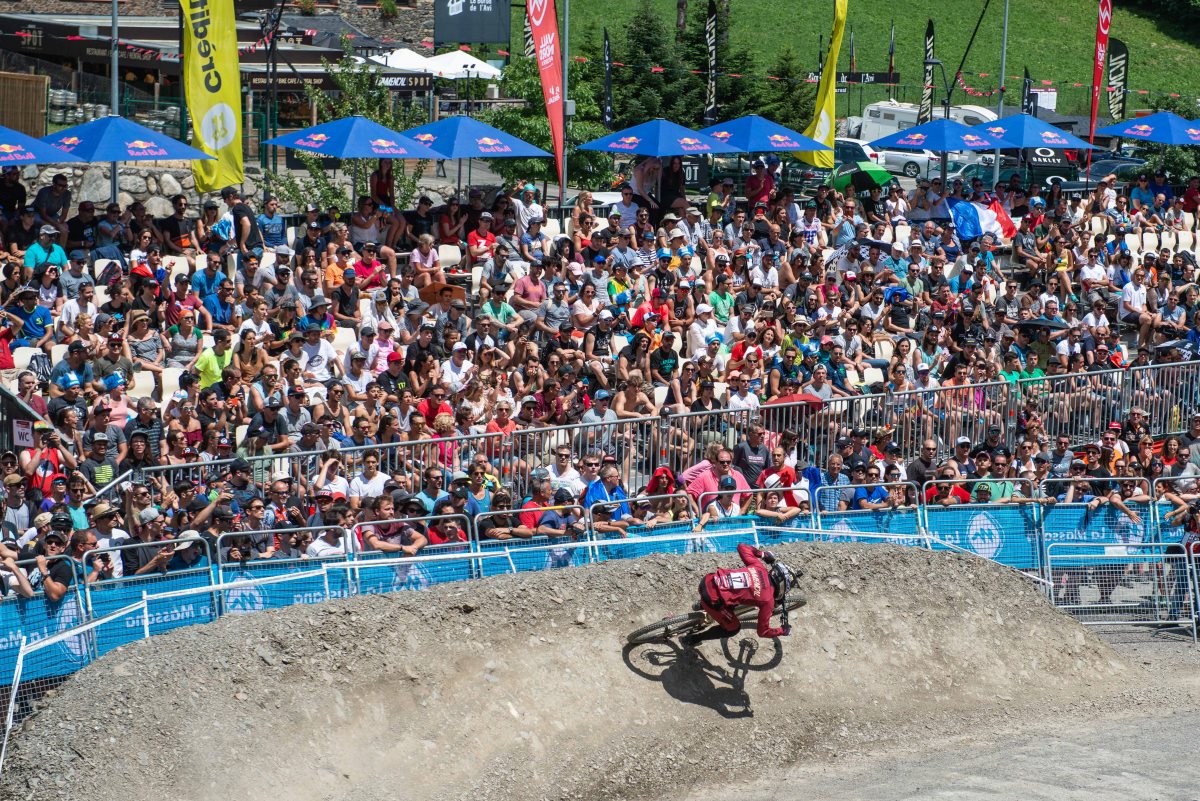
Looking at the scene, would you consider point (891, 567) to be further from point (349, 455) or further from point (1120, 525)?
point (349, 455)

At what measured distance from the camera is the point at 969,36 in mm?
65875

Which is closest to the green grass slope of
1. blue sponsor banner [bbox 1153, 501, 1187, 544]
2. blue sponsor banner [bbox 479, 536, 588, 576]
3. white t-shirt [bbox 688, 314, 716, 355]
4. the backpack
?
white t-shirt [bbox 688, 314, 716, 355]

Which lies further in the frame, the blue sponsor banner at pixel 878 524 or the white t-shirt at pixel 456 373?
the white t-shirt at pixel 456 373

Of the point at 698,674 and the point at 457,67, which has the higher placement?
the point at 457,67

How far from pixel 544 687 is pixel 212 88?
37.1 ft

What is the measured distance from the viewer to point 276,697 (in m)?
11.5

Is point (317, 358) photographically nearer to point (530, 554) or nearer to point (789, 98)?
point (530, 554)

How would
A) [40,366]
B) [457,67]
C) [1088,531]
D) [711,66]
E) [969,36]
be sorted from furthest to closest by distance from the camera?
[969,36] < [457,67] < [711,66] < [40,366] < [1088,531]

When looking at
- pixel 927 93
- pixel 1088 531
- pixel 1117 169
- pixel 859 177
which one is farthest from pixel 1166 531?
pixel 1117 169

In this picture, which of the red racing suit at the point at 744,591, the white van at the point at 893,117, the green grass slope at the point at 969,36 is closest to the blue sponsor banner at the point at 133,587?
the red racing suit at the point at 744,591

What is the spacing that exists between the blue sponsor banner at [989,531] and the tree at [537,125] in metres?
20.8

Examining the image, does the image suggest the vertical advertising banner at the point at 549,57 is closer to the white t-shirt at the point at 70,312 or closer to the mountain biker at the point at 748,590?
the white t-shirt at the point at 70,312

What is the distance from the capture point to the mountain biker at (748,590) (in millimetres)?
12156

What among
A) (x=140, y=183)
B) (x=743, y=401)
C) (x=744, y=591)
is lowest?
(x=744, y=591)
